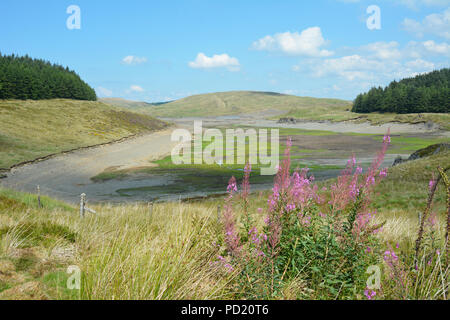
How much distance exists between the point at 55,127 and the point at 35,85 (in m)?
35.7

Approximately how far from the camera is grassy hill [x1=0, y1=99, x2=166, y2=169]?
150ft

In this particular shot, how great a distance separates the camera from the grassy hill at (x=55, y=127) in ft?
150

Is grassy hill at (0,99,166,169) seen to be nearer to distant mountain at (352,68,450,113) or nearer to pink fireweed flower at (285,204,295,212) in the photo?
pink fireweed flower at (285,204,295,212)

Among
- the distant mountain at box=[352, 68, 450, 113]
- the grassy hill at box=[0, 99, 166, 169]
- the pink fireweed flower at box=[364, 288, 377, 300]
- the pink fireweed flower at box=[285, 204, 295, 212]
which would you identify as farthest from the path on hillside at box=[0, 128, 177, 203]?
the distant mountain at box=[352, 68, 450, 113]

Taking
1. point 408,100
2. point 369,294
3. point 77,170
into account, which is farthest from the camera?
point 408,100

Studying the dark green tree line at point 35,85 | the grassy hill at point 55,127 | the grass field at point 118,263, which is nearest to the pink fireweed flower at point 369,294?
the grass field at point 118,263

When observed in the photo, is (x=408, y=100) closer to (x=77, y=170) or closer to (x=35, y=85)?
(x=77, y=170)

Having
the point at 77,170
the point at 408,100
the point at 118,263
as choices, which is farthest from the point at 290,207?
the point at 408,100

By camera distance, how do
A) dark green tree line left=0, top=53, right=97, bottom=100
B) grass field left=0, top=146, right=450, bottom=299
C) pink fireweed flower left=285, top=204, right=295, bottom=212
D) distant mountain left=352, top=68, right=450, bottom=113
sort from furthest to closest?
distant mountain left=352, top=68, right=450, bottom=113, dark green tree line left=0, top=53, right=97, bottom=100, pink fireweed flower left=285, top=204, right=295, bottom=212, grass field left=0, top=146, right=450, bottom=299

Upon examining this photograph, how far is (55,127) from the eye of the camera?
209ft

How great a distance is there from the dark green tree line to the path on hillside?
45.3m

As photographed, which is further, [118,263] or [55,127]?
[55,127]
